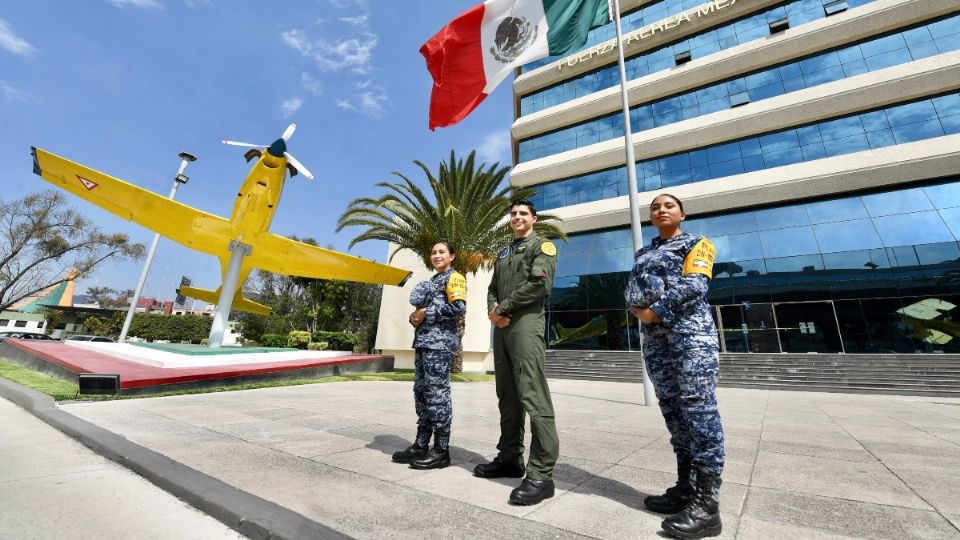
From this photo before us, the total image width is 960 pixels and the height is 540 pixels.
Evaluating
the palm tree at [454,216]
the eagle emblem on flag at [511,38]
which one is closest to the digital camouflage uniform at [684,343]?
the eagle emblem on flag at [511,38]

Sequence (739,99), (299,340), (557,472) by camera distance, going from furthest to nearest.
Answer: (299,340) → (739,99) → (557,472)

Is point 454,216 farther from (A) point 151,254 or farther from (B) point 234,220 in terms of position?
(A) point 151,254

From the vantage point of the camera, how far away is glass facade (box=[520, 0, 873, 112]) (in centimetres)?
1889

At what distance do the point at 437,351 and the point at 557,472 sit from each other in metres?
1.33

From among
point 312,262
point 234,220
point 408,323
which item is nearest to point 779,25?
point 408,323

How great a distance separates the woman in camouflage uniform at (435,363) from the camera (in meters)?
3.11

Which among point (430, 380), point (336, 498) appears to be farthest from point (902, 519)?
point (336, 498)

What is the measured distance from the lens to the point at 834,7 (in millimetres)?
17875

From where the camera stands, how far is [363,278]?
1569 cm

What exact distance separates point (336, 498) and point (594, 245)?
64.9 ft

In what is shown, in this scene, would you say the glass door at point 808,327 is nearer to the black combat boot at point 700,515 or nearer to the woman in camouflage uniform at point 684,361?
the woman in camouflage uniform at point 684,361

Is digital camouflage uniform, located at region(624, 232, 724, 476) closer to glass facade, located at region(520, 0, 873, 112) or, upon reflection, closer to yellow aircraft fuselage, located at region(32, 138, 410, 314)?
yellow aircraft fuselage, located at region(32, 138, 410, 314)

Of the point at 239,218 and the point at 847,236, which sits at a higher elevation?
the point at 847,236

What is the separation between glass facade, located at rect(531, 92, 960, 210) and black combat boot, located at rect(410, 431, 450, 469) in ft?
64.9
